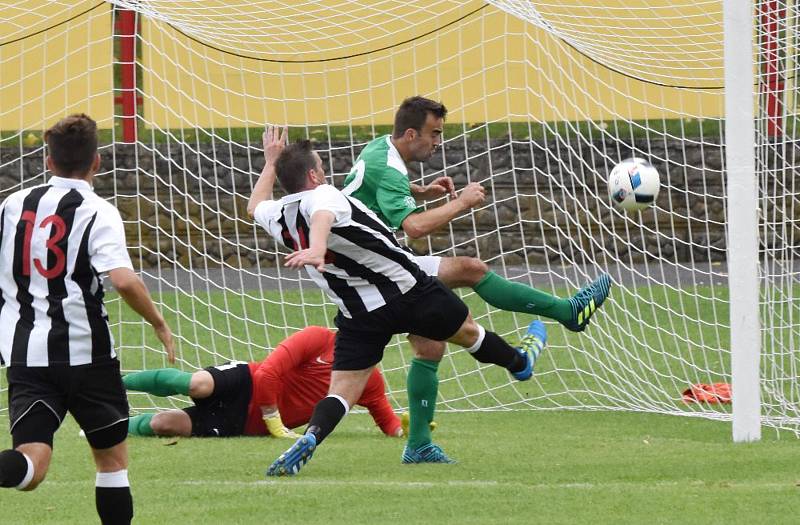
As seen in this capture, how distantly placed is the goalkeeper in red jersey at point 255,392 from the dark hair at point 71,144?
2693mm

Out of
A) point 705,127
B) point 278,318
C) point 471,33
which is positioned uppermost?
point 471,33

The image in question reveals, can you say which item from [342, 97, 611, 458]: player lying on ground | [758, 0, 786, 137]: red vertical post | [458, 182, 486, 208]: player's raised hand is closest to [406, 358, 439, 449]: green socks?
[342, 97, 611, 458]: player lying on ground

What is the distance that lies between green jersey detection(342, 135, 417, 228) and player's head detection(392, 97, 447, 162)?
0.19 ft

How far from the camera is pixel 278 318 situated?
1165cm

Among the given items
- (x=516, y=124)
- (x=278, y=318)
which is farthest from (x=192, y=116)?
(x=516, y=124)

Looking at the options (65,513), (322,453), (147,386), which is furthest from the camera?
(147,386)

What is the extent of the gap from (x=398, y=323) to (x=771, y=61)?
2981 mm

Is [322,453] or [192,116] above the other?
[192,116]

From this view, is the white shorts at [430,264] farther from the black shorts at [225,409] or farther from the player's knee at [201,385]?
the player's knee at [201,385]

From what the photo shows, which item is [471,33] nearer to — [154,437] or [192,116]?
[192,116]

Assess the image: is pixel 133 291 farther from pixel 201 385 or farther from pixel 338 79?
pixel 338 79

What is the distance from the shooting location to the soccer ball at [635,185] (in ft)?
23.9

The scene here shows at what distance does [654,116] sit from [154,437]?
6.95 metres

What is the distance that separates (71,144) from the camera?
459cm
